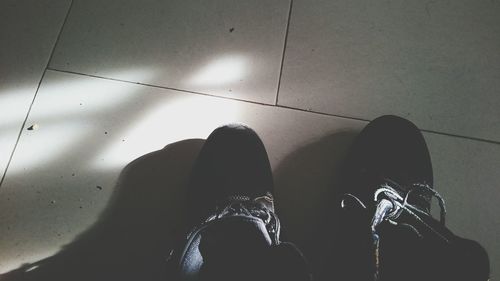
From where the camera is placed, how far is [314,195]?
823 mm

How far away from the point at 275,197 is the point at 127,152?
43cm

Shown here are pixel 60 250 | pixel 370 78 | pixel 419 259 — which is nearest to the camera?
pixel 419 259

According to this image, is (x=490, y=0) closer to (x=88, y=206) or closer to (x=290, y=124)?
(x=290, y=124)

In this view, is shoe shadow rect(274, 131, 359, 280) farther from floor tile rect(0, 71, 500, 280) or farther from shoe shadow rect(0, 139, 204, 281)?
shoe shadow rect(0, 139, 204, 281)

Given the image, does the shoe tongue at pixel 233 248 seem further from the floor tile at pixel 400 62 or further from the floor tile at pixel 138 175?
the floor tile at pixel 400 62

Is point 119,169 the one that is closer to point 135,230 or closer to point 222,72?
point 135,230

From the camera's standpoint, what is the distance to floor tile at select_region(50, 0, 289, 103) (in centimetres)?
90

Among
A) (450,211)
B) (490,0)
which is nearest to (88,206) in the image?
(450,211)

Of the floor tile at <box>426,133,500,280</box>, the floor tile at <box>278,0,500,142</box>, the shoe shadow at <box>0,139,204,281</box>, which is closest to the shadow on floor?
the shoe shadow at <box>0,139,204,281</box>

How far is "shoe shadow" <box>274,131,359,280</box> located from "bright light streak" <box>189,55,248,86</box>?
290mm

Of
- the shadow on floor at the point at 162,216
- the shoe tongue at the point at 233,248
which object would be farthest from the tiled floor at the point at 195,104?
the shoe tongue at the point at 233,248

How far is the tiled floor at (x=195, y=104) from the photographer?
802 mm

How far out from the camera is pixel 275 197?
820mm

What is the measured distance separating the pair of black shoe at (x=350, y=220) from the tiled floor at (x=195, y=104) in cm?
8
